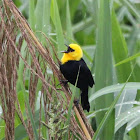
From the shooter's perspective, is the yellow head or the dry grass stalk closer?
the dry grass stalk

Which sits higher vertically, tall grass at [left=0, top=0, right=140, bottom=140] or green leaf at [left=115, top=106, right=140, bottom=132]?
tall grass at [left=0, top=0, right=140, bottom=140]

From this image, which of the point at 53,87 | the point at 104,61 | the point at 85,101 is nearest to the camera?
the point at 53,87

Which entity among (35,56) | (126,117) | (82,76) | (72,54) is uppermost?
(35,56)

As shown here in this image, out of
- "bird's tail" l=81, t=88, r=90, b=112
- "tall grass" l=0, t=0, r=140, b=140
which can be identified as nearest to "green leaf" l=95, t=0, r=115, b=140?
"tall grass" l=0, t=0, r=140, b=140

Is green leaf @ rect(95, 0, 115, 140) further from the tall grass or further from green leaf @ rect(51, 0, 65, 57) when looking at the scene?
green leaf @ rect(51, 0, 65, 57)

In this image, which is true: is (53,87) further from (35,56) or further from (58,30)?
(58,30)

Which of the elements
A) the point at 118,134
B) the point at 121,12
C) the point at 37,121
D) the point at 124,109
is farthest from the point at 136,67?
the point at 121,12

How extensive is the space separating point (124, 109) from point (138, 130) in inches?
5.0

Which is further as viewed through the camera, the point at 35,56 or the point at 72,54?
the point at 72,54

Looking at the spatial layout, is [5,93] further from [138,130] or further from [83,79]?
[138,130]

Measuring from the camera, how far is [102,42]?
5.62ft

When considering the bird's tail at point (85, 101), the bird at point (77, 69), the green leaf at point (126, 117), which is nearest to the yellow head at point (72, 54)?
the bird at point (77, 69)

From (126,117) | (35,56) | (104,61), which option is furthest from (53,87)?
(126,117)

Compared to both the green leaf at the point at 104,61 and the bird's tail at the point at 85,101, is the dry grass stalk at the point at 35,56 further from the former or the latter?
→ the bird's tail at the point at 85,101
